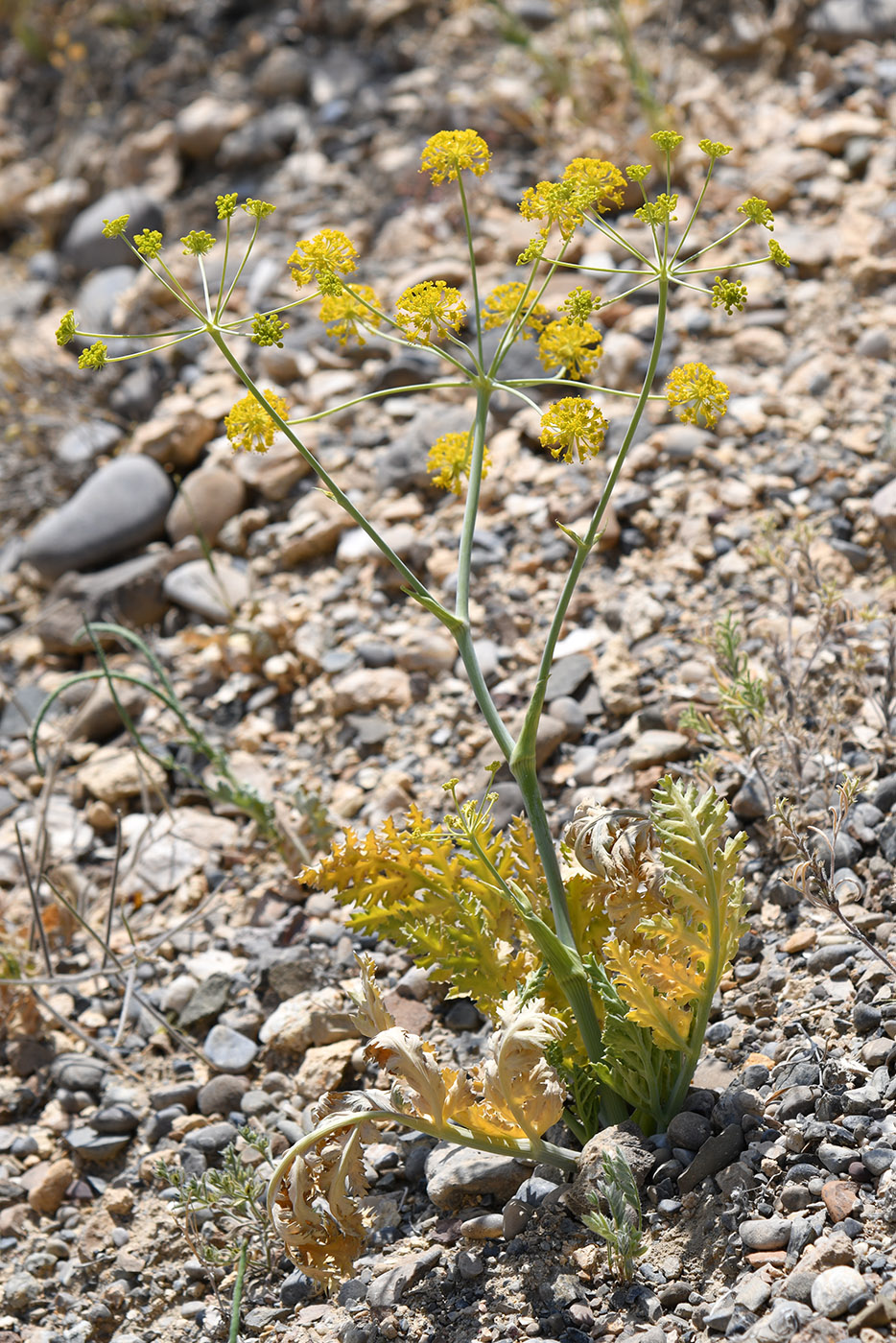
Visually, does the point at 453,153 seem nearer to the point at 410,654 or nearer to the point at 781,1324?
the point at 410,654

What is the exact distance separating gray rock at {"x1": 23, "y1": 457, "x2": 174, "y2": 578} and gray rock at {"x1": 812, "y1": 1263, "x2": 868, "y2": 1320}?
3.29 m

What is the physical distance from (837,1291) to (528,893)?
0.81 meters

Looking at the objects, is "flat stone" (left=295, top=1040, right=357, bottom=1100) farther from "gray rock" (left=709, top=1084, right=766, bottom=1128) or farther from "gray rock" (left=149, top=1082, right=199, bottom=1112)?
"gray rock" (left=709, top=1084, right=766, bottom=1128)

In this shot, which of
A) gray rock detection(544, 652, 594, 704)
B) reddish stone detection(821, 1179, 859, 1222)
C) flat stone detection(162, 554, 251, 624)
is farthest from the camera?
flat stone detection(162, 554, 251, 624)

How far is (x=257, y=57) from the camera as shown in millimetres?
5754

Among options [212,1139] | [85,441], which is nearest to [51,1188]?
[212,1139]

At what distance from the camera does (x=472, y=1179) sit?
6.91 feet

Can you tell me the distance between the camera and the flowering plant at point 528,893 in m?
1.82

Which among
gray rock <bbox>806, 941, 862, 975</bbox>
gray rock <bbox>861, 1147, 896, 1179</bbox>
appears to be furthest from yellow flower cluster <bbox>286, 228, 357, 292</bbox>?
gray rock <bbox>861, 1147, 896, 1179</bbox>

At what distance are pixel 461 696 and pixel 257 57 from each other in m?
4.13

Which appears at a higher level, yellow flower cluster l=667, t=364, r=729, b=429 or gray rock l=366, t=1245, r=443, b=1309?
yellow flower cluster l=667, t=364, r=729, b=429

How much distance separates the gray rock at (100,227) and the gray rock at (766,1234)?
15.9 ft

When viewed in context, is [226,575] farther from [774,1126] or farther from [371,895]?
[774,1126]

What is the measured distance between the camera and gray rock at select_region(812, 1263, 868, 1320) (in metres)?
1.60
